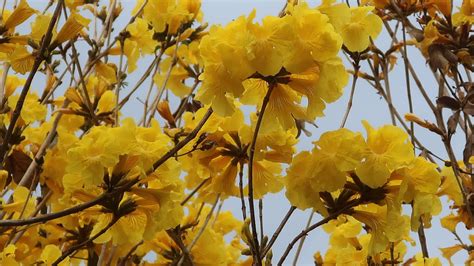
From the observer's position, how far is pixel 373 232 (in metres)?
1.54

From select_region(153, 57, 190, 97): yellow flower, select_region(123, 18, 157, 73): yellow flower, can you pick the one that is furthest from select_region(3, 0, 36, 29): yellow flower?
select_region(153, 57, 190, 97): yellow flower

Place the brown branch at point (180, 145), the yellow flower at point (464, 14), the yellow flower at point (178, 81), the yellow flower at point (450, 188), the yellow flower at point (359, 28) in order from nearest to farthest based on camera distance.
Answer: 1. the brown branch at point (180, 145)
2. the yellow flower at point (359, 28)
3. the yellow flower at point (450, 188)
4. the yellow flower at point (464, 14)
5. the yellow flower at point (178, 81)

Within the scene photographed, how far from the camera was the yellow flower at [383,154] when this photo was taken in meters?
1.38

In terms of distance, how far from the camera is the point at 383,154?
142 cm

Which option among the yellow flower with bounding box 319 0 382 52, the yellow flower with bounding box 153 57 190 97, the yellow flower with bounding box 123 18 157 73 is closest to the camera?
the yellow flower with bounding box 319 0 382 52

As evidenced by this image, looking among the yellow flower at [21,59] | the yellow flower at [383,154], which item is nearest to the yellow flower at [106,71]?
the yellow flower at [21,59]

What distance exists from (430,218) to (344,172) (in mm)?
288

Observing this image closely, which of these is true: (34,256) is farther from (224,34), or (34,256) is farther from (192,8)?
(224,34)

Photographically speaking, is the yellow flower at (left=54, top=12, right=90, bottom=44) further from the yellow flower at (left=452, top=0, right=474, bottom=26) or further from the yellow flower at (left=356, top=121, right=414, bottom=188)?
the yellow flower at (left=452, top=0, right=474, bottom=26)

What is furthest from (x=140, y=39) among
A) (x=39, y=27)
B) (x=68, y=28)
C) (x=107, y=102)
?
(x=68, y=28)

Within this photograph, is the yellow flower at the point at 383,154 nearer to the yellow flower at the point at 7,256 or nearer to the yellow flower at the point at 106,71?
the yellow flower at the point at 7,256

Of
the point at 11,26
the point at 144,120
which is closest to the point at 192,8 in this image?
the point at 144,120

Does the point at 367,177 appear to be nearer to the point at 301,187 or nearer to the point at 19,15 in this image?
the point at 301,187

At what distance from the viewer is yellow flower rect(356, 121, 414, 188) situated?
4.53 ft
